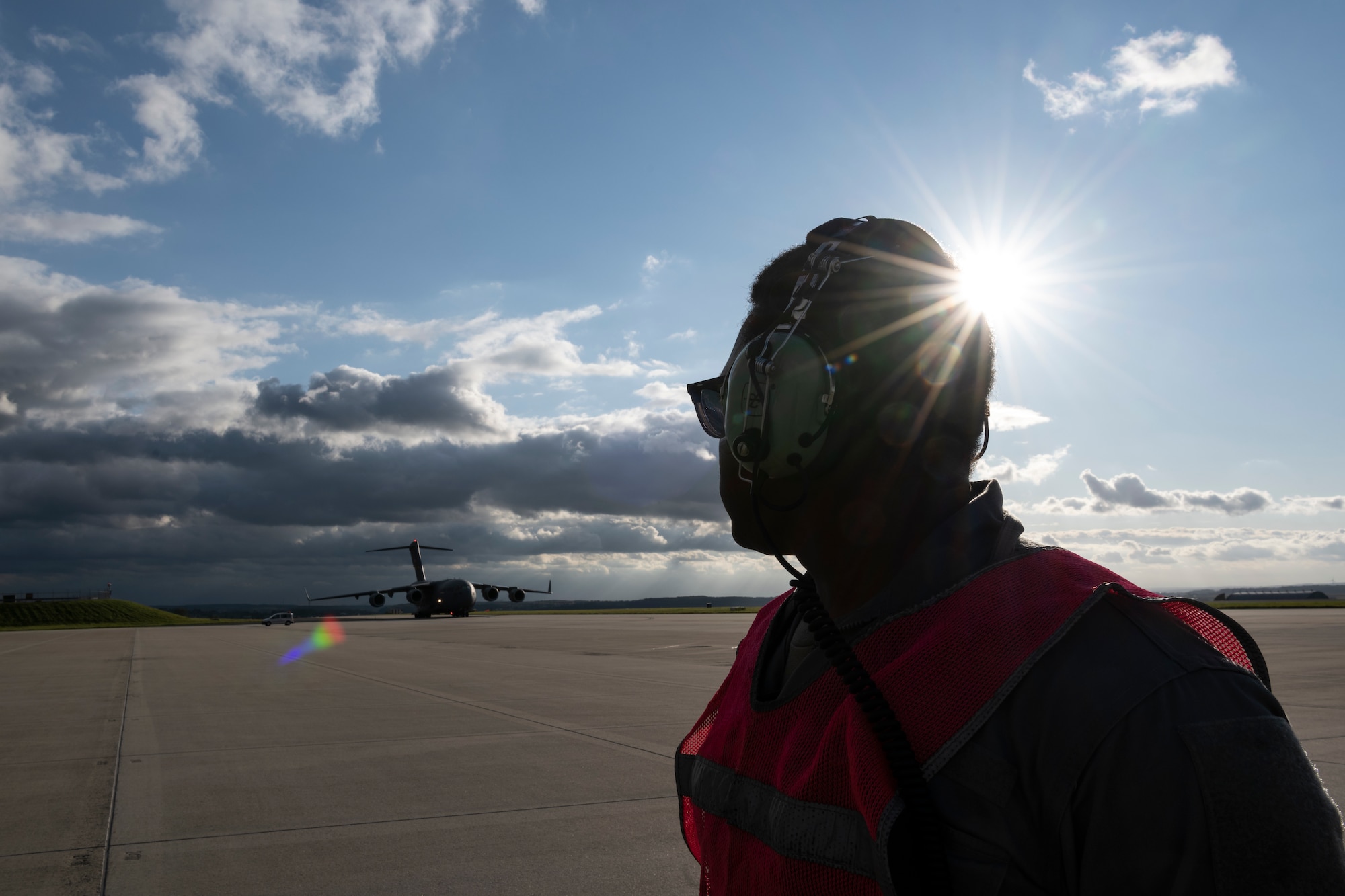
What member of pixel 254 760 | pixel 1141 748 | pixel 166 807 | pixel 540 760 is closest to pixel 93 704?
pixel 254 760

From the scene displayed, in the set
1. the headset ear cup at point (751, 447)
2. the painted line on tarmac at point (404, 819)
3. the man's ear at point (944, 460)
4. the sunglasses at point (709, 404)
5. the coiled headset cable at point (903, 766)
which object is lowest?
the painted line on tarmac at point (404, 819)

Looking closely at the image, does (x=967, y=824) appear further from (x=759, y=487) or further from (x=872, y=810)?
(x=759, y=487)

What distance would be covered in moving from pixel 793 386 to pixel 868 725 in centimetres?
67

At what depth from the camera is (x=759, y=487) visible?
177 centimetres

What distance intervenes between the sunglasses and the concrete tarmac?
3.27 metres

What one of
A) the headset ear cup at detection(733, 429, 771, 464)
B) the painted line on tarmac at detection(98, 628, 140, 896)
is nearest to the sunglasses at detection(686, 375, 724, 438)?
the headset ear cup at detection(733, 429, 771, 464)

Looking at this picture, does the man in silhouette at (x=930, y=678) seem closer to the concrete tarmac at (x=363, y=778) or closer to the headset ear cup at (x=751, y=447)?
the headset ear cup at (x=751, y=447)

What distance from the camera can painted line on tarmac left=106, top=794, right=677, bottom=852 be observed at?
17.7ft

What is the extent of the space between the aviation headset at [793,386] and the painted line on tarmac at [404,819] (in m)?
4.88

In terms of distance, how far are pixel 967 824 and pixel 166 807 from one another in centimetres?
675

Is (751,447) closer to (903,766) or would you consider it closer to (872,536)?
(872,536)

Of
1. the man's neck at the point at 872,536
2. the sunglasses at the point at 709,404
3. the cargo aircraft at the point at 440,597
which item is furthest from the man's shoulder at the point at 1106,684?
the cargo aircraft at the point at 440,597

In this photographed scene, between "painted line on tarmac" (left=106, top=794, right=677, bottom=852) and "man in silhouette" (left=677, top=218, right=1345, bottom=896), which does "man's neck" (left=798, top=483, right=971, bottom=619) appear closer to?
"man in silhouette" (left=677, top=218, right=1345, bottom=896)

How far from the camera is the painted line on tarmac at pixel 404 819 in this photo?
17.7ft
